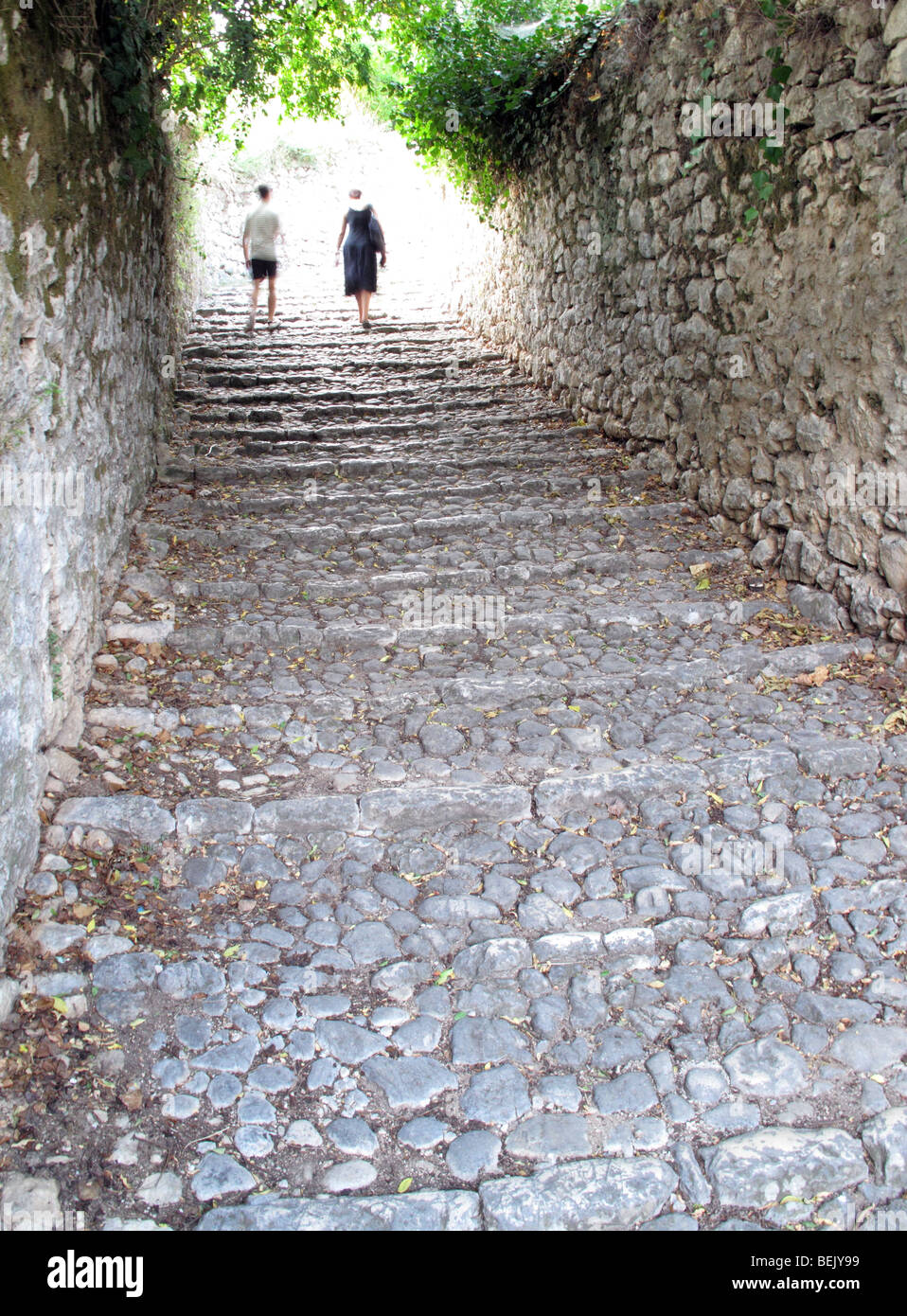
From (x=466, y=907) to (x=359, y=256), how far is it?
27.4 ft

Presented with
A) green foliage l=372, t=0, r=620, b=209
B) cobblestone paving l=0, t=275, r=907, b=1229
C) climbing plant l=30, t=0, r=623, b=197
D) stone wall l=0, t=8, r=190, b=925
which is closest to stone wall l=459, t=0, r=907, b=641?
cobblestone paving l=0, t=275, r=907, b=1229

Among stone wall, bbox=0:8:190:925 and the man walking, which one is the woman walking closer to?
the man walking

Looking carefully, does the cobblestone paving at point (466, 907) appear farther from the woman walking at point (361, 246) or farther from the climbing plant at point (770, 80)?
the woman walking at point (361, 246)

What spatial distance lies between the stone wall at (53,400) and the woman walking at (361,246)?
5.11m

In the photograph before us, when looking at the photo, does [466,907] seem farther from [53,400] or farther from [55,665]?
[53,400]

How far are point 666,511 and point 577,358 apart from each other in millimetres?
2273

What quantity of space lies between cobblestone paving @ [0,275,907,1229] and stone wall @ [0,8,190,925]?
8.0 inches

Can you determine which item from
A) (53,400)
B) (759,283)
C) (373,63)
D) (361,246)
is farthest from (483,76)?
(53,400)

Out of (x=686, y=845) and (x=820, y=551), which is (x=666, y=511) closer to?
(x=820, y=551)

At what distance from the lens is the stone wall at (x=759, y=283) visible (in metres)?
3.64

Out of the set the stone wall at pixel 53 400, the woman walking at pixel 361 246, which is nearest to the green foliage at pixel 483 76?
the woman walking at pixel 361 246

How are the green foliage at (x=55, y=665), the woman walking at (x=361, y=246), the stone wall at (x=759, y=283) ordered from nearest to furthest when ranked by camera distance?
1. the green foliage at (x=55, y=665)
2. the stone wall at (x=759, y=283)
3. the woman walking at (x=361, y=246)

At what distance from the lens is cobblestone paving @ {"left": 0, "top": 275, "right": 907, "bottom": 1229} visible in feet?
6.45
